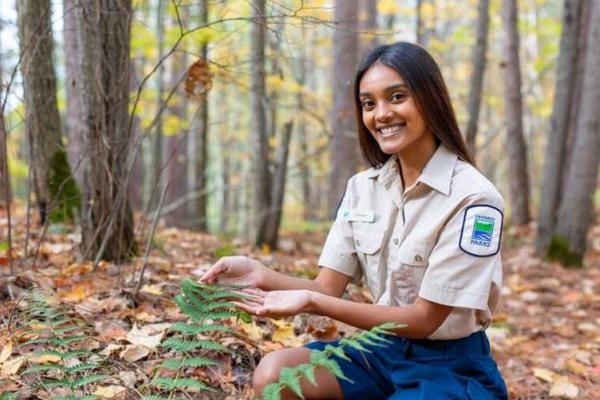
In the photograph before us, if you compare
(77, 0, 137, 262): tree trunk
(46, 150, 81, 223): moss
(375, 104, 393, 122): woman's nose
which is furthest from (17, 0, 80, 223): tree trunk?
(375, 104, 393, 122): woman's nose

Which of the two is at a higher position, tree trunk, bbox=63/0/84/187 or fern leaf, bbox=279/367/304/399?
tree trunk, bbox=63/0/84/187

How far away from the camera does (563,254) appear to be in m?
6.24

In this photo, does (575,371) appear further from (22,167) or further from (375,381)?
(22,167)

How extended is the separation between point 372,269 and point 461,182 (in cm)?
50

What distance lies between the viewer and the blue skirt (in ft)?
6.44

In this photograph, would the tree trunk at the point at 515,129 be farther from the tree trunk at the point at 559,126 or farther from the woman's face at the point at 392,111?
the woman's face at the point at 392,111

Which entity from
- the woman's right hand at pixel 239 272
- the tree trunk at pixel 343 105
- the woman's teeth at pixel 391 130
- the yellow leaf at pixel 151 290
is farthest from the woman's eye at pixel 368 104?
the tree trunk at pixel 343 105

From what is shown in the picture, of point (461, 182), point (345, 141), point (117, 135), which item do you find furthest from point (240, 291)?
point (345, 141)

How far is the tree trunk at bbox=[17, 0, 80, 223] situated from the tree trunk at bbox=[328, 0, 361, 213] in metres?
2.58

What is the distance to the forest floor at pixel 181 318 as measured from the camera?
2.31 metres

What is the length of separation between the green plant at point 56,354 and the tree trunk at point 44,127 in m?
1.24

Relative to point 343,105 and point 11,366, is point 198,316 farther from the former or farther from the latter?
point 343,105

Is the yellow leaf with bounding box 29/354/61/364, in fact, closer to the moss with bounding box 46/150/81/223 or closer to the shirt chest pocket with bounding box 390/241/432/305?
the shirt chest pocket with bounding box 390/241/432/305

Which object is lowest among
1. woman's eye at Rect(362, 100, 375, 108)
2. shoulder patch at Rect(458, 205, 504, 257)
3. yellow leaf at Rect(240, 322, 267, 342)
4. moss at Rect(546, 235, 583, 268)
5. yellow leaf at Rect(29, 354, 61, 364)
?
moss at Rect(546, 235, 583, 268)
